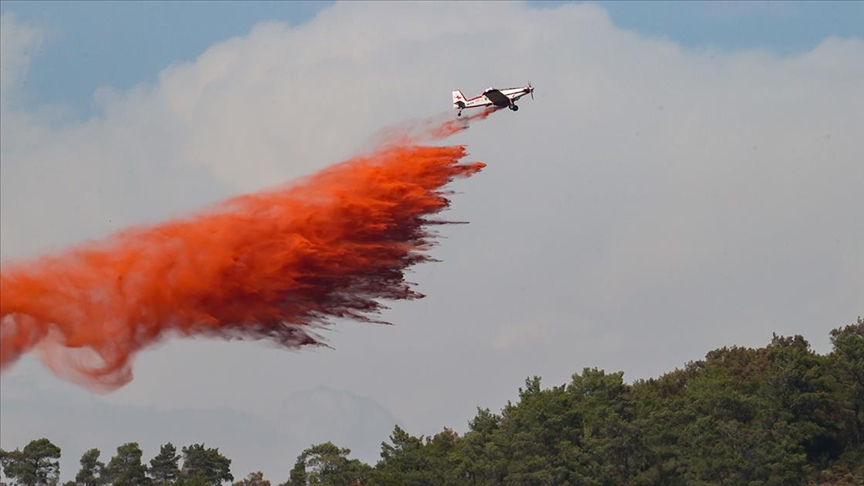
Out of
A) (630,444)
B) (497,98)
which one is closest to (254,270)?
(497,98)

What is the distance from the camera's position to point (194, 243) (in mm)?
65688

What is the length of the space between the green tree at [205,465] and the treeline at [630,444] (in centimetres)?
10

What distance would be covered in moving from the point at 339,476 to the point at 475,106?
49009 millimetres

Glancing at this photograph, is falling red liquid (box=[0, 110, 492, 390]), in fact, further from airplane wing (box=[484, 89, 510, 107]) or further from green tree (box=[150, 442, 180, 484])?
green tree (box=[150, 442, 180, 484])

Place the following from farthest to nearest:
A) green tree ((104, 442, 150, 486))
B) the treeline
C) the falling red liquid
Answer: green tree ((104, 442, 150, 486)) → the treeline → the falling red liquid

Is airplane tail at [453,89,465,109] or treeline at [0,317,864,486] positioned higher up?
airplane tail at [453,89,465,109]

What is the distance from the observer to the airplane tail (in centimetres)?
7319

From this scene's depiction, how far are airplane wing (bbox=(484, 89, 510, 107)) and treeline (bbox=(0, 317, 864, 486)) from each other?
114 feet

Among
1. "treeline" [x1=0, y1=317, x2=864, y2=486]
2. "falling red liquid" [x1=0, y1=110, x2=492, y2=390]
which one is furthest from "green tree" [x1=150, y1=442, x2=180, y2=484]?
"falling red liquid" [x1=0, y1=110, x2=492, y2=390]

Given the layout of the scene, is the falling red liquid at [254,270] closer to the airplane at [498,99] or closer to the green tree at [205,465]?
the airplane at [498,99]

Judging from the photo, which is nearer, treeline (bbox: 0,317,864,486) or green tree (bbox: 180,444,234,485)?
treeline (bbox: 0,317,864,486)

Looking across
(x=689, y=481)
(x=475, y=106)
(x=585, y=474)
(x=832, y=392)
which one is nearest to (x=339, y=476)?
(x=585, y=474)

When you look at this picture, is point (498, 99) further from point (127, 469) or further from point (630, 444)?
point (127, 469)

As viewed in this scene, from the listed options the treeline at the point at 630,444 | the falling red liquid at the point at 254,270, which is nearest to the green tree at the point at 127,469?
the treeline at the point at 630,444
